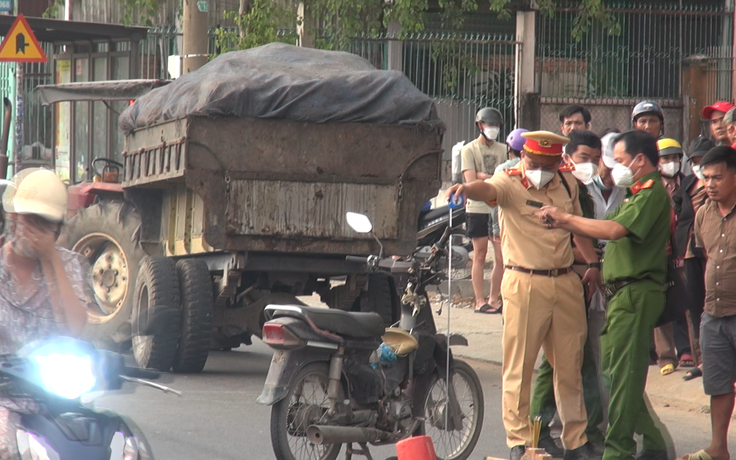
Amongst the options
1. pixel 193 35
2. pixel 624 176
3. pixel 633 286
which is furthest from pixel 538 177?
pixel 193 35

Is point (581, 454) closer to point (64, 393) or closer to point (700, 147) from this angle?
point (700, 147)

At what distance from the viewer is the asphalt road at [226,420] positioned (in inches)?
260

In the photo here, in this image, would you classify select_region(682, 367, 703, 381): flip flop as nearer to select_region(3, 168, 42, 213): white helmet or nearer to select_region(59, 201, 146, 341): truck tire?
select_region(59, 201, 146, 341): truck tire

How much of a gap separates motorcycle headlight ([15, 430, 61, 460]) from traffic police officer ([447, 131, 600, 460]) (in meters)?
3.00

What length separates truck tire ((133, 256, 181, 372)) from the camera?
8500 millimetres

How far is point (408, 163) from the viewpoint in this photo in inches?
335

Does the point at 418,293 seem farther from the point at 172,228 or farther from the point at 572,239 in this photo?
the point at 172,228

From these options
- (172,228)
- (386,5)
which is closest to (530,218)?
(172,228)

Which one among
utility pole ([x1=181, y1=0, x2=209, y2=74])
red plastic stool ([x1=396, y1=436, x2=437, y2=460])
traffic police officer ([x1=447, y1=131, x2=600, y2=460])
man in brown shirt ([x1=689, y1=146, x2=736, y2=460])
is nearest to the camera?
red plastic stool ([x1=396, y1=436, x2=437, y2=460])

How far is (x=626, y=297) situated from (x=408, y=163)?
281 cm

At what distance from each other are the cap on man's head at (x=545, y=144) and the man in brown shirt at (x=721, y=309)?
35.4 inches

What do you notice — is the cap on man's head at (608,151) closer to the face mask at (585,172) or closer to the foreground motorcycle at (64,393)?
the face mask at (585,172)

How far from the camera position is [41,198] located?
13.1ft

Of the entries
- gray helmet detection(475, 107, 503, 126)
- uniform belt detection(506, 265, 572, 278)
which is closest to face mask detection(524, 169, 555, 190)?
uniform belt detection(506, 265, 572, 278)
